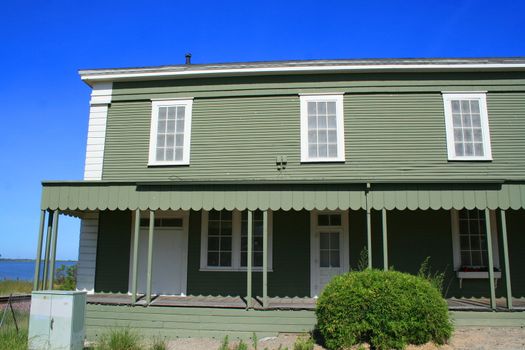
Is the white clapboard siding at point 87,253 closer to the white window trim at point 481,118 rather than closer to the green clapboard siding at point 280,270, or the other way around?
the green clapboard siding at point 280,270

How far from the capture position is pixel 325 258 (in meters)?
12.9

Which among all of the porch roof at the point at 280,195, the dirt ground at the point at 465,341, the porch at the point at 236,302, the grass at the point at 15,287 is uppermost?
the porch roof at the point at 280,195

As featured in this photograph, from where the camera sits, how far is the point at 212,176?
1329 cm

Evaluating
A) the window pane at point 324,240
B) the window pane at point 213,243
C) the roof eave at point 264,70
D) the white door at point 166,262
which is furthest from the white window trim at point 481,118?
the white door at point 166,262

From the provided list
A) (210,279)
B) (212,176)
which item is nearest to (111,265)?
(210,279)

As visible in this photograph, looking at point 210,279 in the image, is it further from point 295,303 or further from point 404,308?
point 404,308

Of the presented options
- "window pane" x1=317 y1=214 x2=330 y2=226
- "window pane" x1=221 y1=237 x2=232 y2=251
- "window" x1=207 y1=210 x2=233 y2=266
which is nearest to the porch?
"window" x1=207 y1=210 x2=233 y2=266

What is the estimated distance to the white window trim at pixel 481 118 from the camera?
42.5 feet

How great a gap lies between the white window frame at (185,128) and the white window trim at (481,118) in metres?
6.99

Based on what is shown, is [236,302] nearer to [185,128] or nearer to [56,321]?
[56,321]

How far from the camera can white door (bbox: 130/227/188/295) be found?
42.9 ft

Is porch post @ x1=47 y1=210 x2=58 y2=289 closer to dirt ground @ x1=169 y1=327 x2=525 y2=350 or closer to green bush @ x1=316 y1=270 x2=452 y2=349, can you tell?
dirt ground @ x1=169 y1=327 x2=525 y2=350

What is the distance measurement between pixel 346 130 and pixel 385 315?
19.1 feet

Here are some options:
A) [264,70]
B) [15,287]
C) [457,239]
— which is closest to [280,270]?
[457,239]
